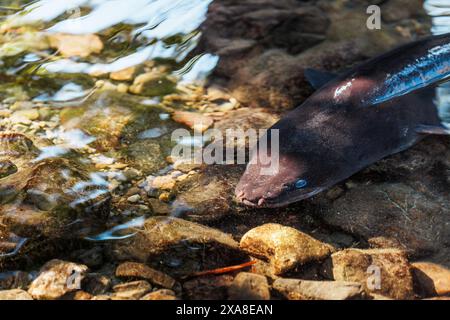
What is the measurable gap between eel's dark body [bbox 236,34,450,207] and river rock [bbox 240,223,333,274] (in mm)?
271

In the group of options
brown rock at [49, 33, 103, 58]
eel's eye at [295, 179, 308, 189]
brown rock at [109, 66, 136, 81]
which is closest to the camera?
eel's eye at [295, 179, 308, 189]

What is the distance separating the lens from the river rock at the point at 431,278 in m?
3.38

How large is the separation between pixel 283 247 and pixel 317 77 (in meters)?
2.22

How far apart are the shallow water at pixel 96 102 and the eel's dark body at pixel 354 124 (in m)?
0.40

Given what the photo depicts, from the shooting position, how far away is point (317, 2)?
663cm

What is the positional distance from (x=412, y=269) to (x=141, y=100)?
3.21 m

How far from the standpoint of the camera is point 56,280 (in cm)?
320

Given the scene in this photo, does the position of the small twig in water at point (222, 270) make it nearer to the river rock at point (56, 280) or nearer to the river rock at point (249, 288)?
the river rock at point (249, 288)

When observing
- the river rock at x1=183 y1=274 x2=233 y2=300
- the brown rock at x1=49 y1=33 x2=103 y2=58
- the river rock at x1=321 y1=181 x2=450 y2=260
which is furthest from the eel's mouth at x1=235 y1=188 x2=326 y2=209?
the brown rock at x1=49 y1=33 x2=103 y2=58

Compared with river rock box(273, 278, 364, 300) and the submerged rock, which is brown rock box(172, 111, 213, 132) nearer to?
the submerged rock

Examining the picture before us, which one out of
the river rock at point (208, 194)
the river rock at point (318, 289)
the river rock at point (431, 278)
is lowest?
the river rock at point (431, 278)

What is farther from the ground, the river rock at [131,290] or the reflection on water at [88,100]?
the reflection on water at [88,100]

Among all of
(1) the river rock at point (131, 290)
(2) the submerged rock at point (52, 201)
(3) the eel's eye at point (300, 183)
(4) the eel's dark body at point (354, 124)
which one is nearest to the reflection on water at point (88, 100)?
(2) the submerged rock at point (52, 201)

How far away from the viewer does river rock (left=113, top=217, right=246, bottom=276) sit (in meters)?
3.46
